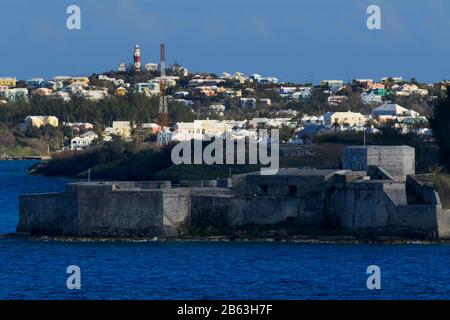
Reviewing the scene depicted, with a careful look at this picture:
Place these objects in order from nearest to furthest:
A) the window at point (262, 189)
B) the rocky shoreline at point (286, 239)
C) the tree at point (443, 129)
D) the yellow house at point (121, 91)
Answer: the rocky shoreline at point (286, 239) < the window at point (262, 189) < the tree at point (443, 129) < the yellow house at point (121, 91)

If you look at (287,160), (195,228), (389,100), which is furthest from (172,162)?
(389,100)

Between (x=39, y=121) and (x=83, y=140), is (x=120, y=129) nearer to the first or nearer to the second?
(x=83, y=140)

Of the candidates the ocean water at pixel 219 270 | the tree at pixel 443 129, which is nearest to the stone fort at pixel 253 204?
the ocean water at pixel 219 270

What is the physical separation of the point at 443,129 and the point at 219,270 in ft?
59.7

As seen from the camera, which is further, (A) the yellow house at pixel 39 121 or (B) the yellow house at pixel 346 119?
(A) the yellow house at pixel 39 121

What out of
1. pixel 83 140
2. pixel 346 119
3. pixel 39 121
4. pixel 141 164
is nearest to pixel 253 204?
pixel 141 164

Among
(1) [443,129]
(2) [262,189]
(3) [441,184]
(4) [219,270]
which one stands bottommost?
(4) [219,270]

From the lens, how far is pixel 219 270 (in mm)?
45781

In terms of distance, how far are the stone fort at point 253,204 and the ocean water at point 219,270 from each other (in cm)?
108

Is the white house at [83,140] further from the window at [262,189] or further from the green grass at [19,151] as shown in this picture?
the window at [262,189]

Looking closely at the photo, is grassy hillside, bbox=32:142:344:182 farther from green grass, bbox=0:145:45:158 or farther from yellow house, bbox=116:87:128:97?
yellow house, bbox=116:87:128:97

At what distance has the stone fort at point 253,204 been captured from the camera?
51.2 m
